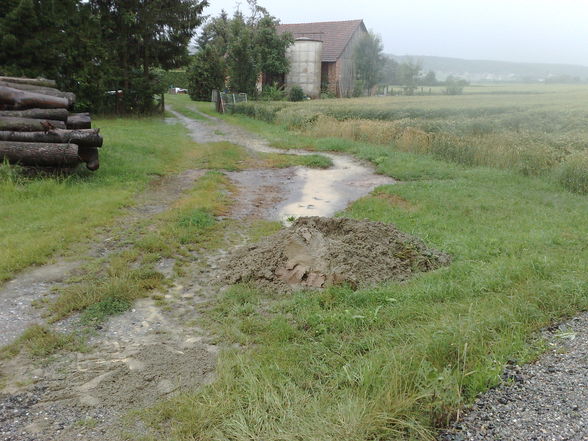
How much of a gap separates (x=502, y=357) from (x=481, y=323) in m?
0.48

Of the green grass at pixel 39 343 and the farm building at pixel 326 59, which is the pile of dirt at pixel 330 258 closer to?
the green grass at pixel 39 343

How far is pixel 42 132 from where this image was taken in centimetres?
980

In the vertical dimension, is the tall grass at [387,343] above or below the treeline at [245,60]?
below

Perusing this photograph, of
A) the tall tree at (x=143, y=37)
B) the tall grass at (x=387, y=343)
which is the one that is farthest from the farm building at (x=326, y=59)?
the tall grass at (x=387, y=343)

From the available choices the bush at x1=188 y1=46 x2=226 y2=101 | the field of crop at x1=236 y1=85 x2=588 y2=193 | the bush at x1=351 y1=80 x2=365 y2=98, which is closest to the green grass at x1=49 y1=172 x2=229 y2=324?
the field of crop at x1=236 y1=85 x2=588 y2=193

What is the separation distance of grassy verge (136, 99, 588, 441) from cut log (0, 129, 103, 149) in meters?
6.43

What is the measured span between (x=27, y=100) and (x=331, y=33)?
34388 millimetres

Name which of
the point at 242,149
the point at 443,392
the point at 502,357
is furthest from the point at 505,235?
the point at 242,149

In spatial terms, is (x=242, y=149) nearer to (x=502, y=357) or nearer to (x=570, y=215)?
(x=570, y=215)

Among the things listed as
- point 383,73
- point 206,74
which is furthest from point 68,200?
point 383,73

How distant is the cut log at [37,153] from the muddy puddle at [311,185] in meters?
3.60

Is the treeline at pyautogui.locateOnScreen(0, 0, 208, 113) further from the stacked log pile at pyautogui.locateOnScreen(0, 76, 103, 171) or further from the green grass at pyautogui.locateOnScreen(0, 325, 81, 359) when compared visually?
the green grass at pyautogui.locateOnScreen(0, 325, 81, 359)

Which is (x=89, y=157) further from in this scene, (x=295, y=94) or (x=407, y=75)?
(x=407, y=75)

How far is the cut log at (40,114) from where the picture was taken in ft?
33.3
